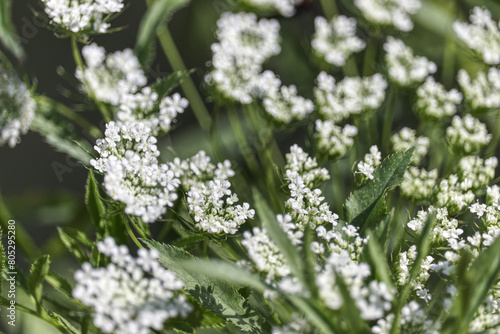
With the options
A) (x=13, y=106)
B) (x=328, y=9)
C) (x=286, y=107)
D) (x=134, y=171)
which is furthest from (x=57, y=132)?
(x=328, y=9)

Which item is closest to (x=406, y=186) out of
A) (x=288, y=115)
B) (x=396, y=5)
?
(x=288, y=115)

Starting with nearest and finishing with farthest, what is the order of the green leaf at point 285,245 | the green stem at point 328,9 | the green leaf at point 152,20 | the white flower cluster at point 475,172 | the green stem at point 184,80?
the green leaf at point 285,245 → the white flower cluster at point 475,172 → the green leaf at point 152,20 → the green stem at point 184,80 → the green stem at point 328,9

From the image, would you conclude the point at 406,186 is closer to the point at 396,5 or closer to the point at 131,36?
the point at 396,5

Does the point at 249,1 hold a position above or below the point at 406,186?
above

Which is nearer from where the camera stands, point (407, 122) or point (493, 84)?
point (493, 84)

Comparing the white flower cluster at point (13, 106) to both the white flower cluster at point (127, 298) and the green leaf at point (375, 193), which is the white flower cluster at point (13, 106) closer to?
the white flower cluster at point (127, 298)

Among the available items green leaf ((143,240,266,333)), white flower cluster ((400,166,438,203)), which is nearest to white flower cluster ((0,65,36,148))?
green leaf ((143,240,266,333))

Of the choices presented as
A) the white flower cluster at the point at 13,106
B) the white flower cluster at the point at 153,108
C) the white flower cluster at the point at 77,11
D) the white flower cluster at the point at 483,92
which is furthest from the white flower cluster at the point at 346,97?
the white flower cluster at the point at 13,106
